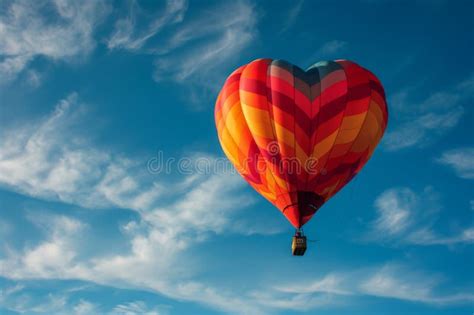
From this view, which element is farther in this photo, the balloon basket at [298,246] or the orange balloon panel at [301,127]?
the orange balloon panel at [301,127]

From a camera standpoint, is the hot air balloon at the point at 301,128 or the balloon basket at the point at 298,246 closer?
the balloon basket at the point at 298,246

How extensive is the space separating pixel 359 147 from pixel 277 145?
3704 mm

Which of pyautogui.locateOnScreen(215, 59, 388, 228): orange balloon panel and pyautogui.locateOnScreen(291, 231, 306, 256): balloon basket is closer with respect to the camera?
pyautogui.locateOnScreen(291, 231, 306, 256): balloon basket

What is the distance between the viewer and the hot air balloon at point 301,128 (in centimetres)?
2245

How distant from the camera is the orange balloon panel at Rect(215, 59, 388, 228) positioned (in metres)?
22.5

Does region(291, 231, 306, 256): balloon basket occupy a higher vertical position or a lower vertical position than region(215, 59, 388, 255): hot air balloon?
lower

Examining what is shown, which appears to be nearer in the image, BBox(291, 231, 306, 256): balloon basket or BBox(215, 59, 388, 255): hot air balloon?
BBox(291, 231, 306, 256): balloon basket

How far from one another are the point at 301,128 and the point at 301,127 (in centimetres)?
4

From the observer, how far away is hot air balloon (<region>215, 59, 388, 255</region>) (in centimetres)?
2245

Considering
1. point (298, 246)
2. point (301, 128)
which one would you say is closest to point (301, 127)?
point (301, 128)

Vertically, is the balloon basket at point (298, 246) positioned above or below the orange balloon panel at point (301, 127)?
below

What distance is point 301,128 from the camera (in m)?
22.6

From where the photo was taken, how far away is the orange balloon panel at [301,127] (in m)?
22.5

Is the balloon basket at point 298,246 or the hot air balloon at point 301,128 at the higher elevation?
the hot air balloon at point 301,128
